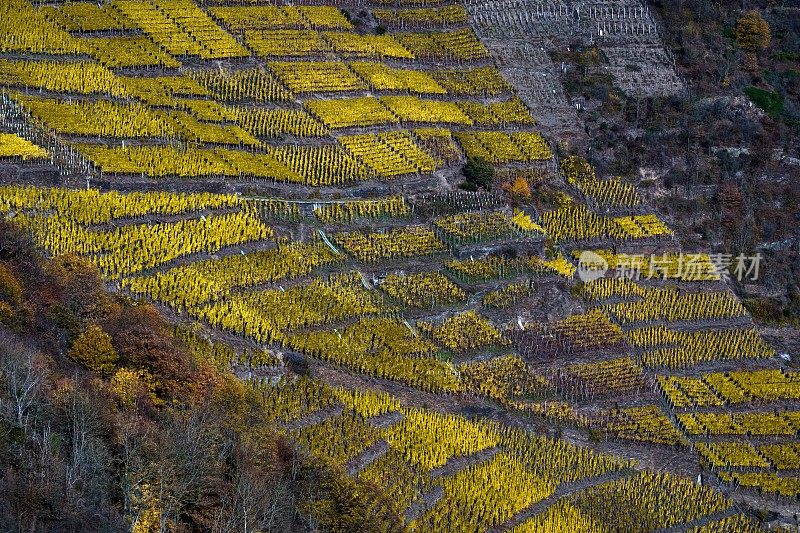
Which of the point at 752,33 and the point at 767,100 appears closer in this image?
the point at 767,100

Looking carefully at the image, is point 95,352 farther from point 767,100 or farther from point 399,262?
point 767,100

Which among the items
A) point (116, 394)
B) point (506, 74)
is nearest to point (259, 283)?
point (116, 394)

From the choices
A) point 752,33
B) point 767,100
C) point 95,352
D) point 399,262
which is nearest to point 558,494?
point 399,262

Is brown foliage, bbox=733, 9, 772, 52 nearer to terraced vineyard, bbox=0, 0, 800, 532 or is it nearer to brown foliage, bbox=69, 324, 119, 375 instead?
terraced vineyard, bbox=0, 0, 800, 532

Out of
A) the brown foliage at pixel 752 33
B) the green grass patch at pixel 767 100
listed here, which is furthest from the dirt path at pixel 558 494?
the brown foliage at pixel 752 33

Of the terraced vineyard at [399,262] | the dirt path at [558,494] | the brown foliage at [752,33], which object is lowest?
the dirt path at [558,494]

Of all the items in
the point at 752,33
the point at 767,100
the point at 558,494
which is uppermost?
the point at 752,33

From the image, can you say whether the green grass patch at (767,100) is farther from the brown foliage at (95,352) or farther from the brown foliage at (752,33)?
the brown foliage at (95,352)

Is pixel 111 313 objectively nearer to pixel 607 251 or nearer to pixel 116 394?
pixel 116 394
